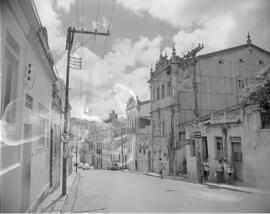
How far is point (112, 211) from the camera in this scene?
8.11 meters

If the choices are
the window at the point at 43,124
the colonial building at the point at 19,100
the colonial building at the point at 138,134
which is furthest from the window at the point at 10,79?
the colonial building at the point at 138,134

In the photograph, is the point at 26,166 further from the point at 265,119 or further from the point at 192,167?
the point at 192,167

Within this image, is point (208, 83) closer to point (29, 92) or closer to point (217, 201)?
point (217, 201)

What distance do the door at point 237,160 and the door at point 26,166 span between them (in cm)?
1237

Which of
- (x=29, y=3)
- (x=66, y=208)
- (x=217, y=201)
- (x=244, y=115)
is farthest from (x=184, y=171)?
Answer: (x=29, y=3)

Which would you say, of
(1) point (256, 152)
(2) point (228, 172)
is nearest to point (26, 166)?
(1) point (256, 152)

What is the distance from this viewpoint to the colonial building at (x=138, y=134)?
32.5 m

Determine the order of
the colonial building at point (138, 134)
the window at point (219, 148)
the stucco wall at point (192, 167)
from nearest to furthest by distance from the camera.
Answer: the window at point (219, 148) < the stucco wall at point (192, 167) < the colonial building at point (138, 134)

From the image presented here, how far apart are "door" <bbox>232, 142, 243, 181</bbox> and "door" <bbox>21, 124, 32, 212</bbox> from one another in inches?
487

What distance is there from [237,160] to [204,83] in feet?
35.5

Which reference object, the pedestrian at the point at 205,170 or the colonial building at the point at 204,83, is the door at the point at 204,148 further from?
the colonial building at the point at 204,83

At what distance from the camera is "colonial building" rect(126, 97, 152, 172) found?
32525 millimetres

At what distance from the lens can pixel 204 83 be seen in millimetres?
25703

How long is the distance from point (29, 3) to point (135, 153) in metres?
31.0
